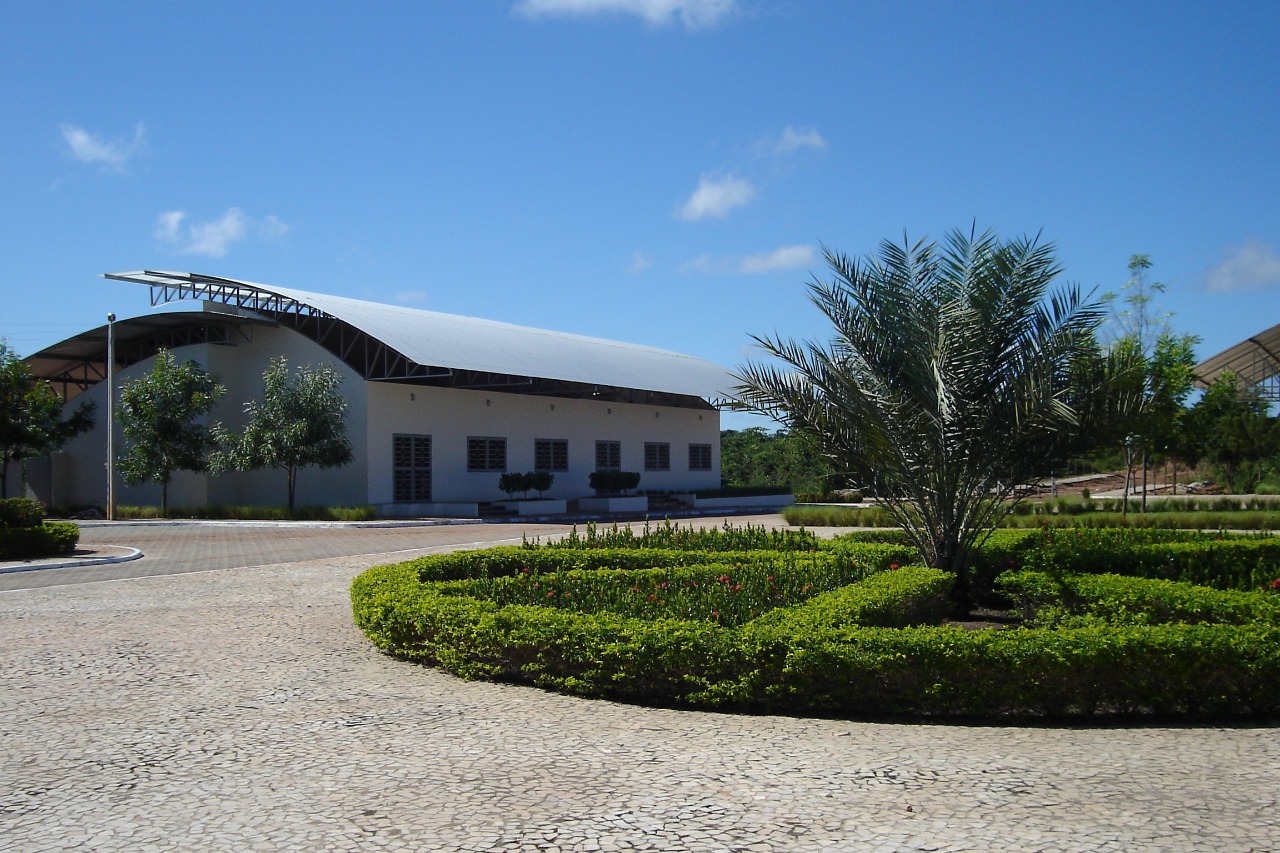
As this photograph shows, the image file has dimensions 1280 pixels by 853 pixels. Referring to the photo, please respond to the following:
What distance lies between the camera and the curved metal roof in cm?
2858

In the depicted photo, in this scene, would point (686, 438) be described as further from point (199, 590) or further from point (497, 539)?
point (199, 590)

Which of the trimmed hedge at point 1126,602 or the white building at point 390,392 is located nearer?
the trimmed hedge at point 1126,602

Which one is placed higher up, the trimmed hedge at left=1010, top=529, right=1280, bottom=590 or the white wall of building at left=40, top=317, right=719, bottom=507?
the white wall of building at left=40, top=317, right=719, bottom=507

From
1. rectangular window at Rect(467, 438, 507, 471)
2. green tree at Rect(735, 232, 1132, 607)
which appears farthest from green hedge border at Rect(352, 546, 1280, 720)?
rectangular window at Rect(467, 438, 507, 471)

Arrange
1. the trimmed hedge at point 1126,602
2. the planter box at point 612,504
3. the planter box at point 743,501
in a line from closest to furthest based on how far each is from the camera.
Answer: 1. the trimmed hedge at point 1126,602
2. the planter box at point 612,504
3. the planter box at point 743,501

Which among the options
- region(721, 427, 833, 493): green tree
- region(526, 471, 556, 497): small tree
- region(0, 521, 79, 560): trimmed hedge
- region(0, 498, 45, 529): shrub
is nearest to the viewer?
region(0, 521, 79, 560): trimmed hedge

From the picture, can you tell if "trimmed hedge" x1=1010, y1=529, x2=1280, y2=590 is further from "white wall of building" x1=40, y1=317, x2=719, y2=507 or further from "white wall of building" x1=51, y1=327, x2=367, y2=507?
"white wall of building" x1=51, y1=327, x2=367, y2=507

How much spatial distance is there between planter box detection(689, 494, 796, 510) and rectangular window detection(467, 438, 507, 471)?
332 inches

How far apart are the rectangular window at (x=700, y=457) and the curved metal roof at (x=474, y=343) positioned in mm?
2669

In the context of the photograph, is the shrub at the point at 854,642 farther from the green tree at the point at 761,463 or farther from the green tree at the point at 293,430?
the green tree at the point at 761,463

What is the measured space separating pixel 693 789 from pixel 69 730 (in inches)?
154

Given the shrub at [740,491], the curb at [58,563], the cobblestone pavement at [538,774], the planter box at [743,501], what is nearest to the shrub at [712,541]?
the cobblestone pavement at [538,774]

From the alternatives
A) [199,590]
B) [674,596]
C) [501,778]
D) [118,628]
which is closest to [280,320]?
[199,590]

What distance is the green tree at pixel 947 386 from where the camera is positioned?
10086 millimetres
